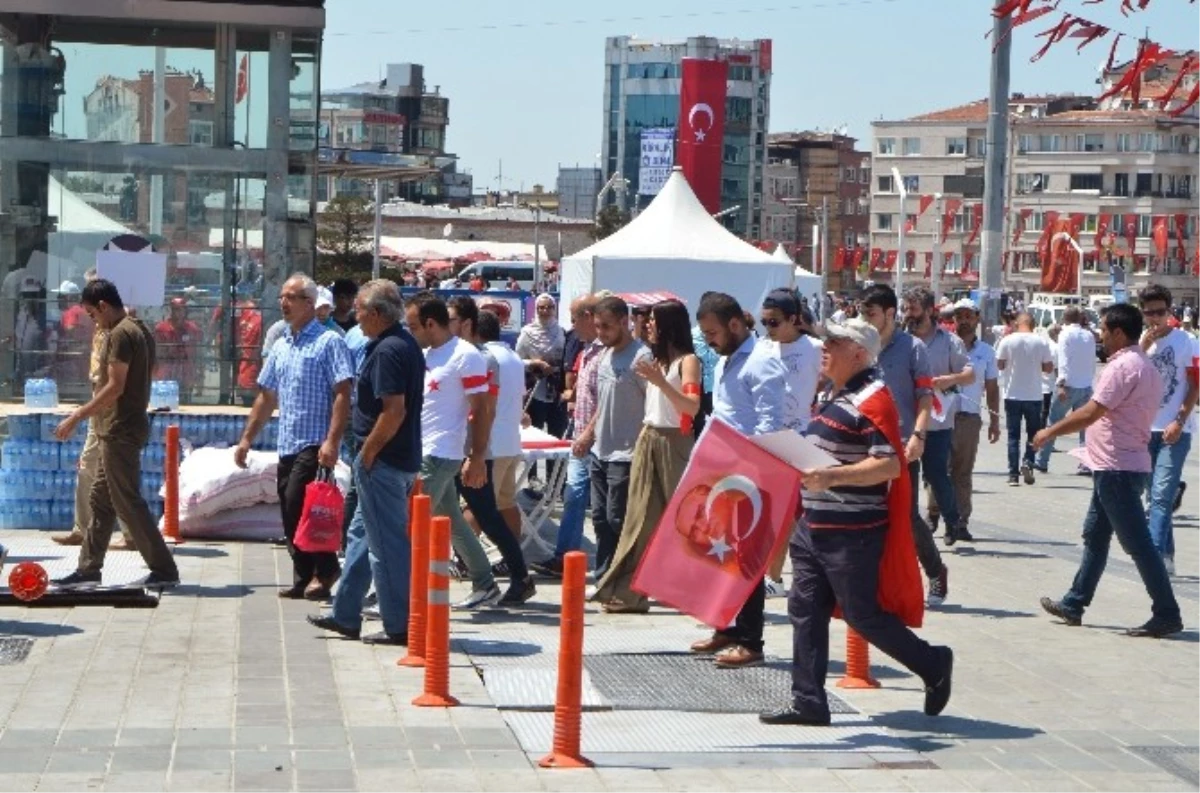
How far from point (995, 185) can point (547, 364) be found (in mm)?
6457

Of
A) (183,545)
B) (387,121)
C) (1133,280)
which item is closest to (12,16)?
(183,545)

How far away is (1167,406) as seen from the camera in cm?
1462

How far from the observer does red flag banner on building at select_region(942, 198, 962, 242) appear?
451 ft

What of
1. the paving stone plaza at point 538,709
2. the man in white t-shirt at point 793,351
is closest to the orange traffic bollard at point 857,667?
the paving stone plaza at point 538,709

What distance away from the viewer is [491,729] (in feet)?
28.8

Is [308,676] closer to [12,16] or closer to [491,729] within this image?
[491,729]

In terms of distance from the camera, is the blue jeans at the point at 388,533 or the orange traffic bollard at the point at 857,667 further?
the blue jeans at the point at 388,533

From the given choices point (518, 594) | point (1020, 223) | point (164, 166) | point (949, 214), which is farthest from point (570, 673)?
point (1020, 223)

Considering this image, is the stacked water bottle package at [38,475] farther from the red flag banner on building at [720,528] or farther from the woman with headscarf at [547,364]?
the red flag banner on building at [720,528]

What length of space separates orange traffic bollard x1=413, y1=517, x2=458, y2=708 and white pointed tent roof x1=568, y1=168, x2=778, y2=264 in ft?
51.3

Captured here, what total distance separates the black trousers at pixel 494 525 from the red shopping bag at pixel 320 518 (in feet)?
3.04

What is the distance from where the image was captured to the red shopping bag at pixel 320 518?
11.5m

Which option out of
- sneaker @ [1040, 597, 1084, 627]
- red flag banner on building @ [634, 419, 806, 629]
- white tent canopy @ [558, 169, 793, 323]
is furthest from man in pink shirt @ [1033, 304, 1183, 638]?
white tent canopy @ [558, 169, 793, 323]

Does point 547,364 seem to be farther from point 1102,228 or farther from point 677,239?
point 1102,228
